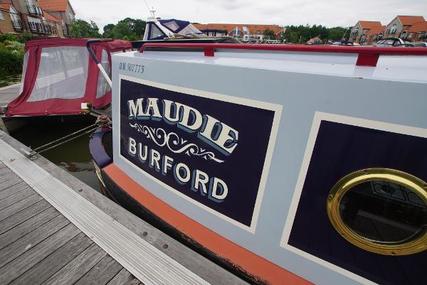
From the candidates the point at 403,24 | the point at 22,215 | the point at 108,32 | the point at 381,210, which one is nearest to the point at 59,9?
the point at 108,32

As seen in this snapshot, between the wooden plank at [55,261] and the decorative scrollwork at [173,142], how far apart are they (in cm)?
101

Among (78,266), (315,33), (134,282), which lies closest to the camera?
(134,282)

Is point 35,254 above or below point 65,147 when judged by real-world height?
above

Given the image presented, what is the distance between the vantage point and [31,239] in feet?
6.58

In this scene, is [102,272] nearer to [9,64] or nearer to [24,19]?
[9,64]

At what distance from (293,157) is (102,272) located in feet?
5.14

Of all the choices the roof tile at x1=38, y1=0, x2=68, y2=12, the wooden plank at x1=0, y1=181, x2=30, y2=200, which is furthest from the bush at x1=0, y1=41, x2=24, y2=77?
the roof tile at x1=38, y1=0, x2=68, y2=12

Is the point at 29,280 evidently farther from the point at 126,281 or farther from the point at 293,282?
the point at 293,282

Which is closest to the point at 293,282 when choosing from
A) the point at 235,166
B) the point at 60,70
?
the point at 235,166

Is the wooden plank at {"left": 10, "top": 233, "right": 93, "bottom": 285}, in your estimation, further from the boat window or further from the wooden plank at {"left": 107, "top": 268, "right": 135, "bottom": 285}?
the boat window

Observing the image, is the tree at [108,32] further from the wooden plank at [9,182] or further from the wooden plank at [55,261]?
the wooden plank at [55,261]

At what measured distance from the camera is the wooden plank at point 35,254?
5.61ft

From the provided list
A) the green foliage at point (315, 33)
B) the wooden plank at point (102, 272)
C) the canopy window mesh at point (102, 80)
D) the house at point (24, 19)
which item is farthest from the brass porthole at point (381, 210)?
the green foliage at point (315, 33)

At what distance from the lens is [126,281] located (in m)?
1.67
